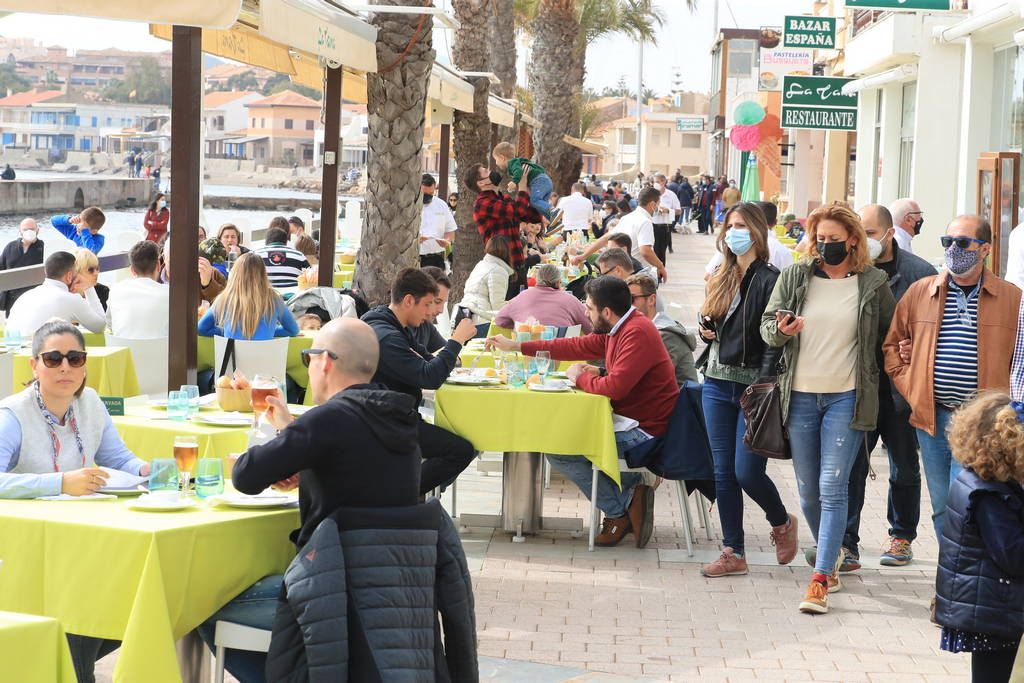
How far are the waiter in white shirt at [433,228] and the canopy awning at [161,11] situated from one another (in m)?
10.2

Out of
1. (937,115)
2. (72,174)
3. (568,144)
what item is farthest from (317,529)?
(72,174)

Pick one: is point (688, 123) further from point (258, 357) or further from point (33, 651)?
point (33, 651)

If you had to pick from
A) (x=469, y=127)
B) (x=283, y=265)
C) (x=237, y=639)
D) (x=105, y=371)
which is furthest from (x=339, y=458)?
(x=469, y=127)

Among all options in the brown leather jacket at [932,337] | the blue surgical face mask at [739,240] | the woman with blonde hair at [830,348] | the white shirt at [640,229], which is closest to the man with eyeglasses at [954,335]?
the brown leather jacket at [932,337]

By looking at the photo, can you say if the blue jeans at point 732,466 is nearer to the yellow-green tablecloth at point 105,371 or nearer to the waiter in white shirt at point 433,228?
the yellow-green tablecloth at point 105,371

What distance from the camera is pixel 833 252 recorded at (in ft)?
20.9

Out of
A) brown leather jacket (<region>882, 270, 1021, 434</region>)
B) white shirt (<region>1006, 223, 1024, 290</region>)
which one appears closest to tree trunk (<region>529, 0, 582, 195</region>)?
white shirt (<region>1006, 223, 1024, 290</region>)

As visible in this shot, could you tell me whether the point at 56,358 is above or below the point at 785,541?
above

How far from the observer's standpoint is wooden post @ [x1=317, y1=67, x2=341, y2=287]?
12.6 meters

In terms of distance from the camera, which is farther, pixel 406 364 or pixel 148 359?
pixel 148 359

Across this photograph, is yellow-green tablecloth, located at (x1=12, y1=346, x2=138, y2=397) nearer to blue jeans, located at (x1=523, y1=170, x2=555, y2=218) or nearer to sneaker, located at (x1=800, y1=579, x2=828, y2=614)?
sneaker, located at (x1=800, y1=579, x2=828, y2=614)

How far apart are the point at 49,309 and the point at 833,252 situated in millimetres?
5309

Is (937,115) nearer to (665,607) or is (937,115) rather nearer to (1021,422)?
(665,607)

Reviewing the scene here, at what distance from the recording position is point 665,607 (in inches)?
263
